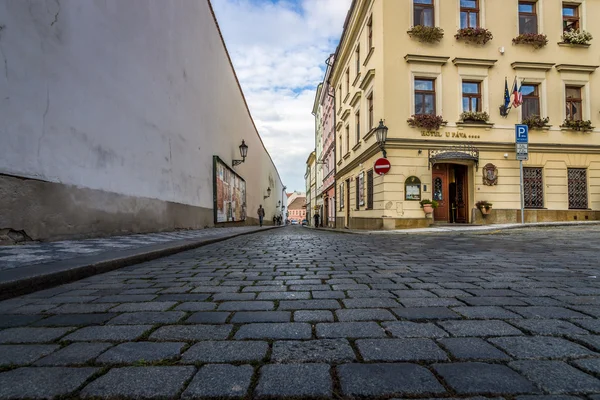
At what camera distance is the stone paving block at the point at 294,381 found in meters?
1.16

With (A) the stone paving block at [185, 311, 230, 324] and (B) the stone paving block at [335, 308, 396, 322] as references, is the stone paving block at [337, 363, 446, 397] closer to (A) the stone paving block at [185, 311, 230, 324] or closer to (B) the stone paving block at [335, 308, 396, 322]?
(B) the stone paving block at [335, 308, 396, 322]

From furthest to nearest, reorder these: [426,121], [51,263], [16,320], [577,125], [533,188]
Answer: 1. [577,125]
2. [533,188]
3. [426,121]
4. [51,263]
5. [16,320]

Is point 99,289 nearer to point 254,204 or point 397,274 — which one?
point 397,274

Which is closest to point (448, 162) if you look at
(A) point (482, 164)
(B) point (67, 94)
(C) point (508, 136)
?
(A) point (482, 164)

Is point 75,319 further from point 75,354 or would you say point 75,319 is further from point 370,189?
point 370,189

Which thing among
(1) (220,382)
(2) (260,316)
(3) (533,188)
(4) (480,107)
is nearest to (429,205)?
(4) (480,107)

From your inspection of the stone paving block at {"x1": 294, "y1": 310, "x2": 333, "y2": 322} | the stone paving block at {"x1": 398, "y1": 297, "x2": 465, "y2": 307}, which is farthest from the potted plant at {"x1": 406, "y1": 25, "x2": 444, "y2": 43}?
the stone paving block at {"x1": 294, "y1": 310, "x2": 333, "y2": 322}

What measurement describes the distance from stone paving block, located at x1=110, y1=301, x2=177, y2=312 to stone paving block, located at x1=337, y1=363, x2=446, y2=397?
1378 millimetres

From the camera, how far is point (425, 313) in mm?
2066

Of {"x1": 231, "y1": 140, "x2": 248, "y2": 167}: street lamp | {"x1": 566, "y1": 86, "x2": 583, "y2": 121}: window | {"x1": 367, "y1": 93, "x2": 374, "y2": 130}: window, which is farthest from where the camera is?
{"x1": 231, "y1": 140, "x2": 248, "y2": 167}: street lamp

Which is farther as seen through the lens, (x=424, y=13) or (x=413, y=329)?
(x=424, y=13)

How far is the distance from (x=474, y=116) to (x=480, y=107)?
792mm

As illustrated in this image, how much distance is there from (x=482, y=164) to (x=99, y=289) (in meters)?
14.5

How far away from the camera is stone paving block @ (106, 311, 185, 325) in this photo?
6.34ft
